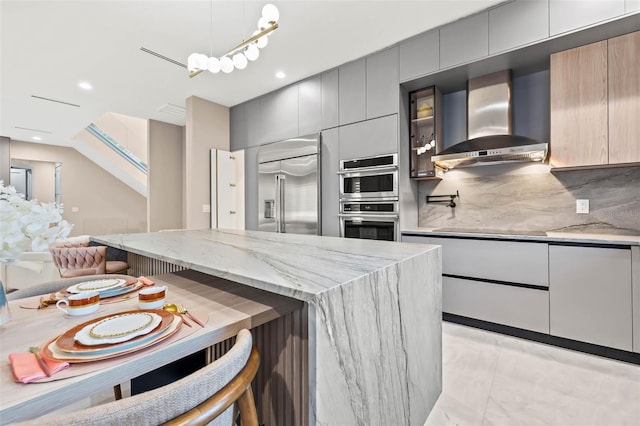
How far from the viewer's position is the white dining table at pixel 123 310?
56 centimetres

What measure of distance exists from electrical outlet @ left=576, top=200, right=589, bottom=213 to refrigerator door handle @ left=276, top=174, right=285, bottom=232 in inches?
119

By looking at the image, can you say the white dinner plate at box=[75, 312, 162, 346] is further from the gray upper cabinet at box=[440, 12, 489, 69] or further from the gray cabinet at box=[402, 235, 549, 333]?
the gray upper cabinet at box=[440, 12, 489, 69]

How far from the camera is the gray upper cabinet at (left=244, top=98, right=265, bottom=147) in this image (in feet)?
14.3

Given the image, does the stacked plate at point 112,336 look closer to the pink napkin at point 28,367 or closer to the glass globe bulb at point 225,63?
the pink napkin at point 28,367

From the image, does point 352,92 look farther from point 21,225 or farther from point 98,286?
point 21,225

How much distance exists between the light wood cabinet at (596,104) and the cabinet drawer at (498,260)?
30.1 inches

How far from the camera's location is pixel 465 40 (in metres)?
2.61

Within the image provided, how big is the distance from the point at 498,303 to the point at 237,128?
4.07 metres

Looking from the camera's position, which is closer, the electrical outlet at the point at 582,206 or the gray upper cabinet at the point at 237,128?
the electrical outlet at the point at 582,206

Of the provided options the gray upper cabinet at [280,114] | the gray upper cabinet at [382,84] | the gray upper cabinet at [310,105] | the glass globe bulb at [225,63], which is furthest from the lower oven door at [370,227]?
the glass globe bulb at [225,63]

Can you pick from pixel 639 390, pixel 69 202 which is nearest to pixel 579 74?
pixel 639 390

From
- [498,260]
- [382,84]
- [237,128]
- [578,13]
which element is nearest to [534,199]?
[498,260]

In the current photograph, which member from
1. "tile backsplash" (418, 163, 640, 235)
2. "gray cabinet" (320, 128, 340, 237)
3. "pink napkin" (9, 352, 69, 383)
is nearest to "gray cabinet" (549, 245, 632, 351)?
"tile backsplash" (418, 163, 640, 235)

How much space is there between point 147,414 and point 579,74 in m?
3.26
